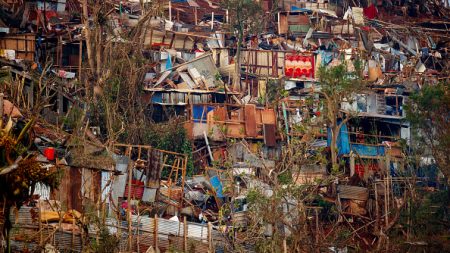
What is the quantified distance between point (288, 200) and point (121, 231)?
4.00 metres

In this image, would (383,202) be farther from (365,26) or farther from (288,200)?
(365,26)

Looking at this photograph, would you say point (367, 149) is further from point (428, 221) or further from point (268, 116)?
point (428, 221)

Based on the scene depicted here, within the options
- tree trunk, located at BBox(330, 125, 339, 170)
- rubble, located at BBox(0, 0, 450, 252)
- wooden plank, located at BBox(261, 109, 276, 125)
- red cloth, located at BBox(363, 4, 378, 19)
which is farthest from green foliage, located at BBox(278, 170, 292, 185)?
red cloth, located at BBox(363, 4, 378, 19)

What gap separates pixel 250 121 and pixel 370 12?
12977mm

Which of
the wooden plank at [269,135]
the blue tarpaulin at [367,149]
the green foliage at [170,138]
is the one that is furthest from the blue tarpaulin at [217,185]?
the blue tarpaulin at [367,149]

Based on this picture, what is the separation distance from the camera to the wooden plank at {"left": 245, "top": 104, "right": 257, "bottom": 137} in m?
27.6

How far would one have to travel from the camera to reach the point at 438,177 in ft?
81.6

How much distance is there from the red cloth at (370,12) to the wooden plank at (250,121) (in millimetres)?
12418

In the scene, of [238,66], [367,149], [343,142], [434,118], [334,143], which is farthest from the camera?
[238,66]

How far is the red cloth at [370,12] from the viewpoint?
38.9 metres

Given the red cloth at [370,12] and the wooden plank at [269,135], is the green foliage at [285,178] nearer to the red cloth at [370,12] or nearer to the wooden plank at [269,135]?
the wooden plank at [269,135]

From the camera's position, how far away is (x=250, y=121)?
27734 millimetres

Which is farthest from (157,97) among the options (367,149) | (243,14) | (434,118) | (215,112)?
(434,118)

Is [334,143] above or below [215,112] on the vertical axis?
below
